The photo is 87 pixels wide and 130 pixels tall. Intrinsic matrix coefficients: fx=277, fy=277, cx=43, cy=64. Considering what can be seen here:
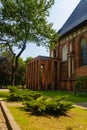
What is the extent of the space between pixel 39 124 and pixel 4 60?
5020 cm

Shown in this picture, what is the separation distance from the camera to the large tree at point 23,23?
92.4 ft

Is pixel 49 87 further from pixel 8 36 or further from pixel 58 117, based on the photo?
pixel 58 117

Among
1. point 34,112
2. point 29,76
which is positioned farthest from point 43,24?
point 29,76

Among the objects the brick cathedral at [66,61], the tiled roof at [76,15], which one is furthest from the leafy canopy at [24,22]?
the tiled roof at [76,15]

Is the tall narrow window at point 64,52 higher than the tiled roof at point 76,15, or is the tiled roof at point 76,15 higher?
the tiled roof at point 76,15

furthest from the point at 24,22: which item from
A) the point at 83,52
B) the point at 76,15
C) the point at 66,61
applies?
the point at 76,15

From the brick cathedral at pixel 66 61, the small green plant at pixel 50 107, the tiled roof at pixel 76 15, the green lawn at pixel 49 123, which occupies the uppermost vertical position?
the tiled roof at pixel 76 15

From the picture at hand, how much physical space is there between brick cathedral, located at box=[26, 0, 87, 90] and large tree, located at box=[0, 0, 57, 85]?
1199 centimetres

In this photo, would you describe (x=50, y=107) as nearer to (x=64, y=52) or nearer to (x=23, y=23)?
(x=23, y=23)

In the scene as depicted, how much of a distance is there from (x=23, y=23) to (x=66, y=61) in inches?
844

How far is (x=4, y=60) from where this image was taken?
58.4 meters

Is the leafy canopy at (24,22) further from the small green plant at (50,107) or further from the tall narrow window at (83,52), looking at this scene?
the small green plant at (50,107)

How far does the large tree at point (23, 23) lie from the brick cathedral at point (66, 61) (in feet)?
39.3

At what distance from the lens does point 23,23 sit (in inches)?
1127
